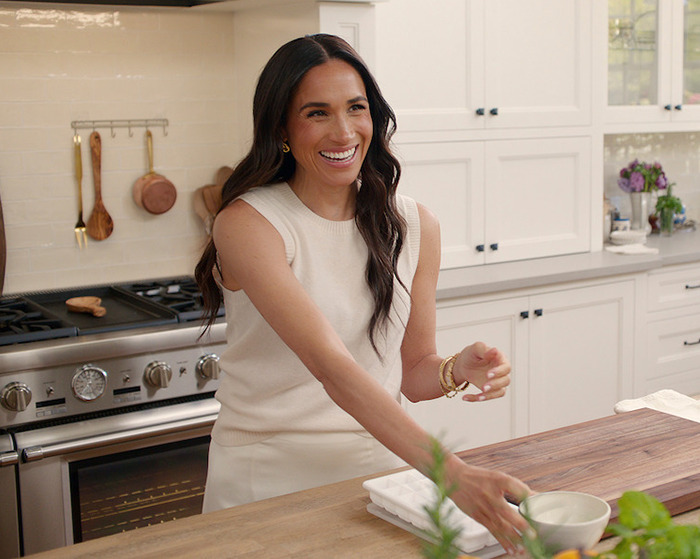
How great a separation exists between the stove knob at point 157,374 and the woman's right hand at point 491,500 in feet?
4.82

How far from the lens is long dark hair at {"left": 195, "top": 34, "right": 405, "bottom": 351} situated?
5.75 feet

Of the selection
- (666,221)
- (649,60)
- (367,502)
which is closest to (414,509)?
(367,502)

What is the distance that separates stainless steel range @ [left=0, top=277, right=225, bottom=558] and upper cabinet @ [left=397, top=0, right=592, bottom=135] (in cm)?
119

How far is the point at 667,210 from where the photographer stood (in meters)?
4.29

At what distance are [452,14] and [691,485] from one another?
7.26 feet

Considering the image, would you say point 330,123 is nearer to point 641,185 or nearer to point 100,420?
point 100,420

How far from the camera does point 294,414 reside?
1.73 m

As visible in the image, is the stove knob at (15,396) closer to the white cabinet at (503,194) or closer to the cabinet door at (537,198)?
the white cabinet at (503,194)

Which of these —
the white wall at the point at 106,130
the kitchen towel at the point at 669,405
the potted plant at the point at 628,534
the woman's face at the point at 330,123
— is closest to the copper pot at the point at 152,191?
the white wall at the point at 106,130

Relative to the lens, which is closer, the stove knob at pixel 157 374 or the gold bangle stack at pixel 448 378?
the gold bangle stack at pixel 448 378

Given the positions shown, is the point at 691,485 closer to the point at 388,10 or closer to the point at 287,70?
the point at 287,70

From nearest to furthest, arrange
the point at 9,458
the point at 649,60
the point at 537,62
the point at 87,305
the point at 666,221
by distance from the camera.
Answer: the point at 9,458 < the point at 87,305 < the point at 537,62 < the point at 649,60 < the point at 666,221

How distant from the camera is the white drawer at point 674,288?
3.62 meters

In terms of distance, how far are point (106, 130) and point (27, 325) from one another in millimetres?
874
